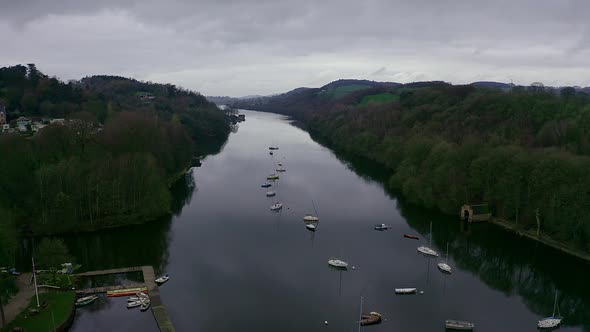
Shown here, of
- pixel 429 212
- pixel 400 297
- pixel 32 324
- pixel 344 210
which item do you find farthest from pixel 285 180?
pixel 32 324

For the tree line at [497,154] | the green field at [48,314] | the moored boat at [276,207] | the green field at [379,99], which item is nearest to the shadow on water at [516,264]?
the tree line at [497,154]

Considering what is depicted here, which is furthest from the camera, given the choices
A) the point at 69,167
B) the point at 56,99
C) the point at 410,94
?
the point at 410,94

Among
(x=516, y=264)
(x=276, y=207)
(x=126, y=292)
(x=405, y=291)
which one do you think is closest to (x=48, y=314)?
(x=126, y=292)

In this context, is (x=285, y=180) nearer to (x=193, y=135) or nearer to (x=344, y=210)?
Result: (x=344, y=210)

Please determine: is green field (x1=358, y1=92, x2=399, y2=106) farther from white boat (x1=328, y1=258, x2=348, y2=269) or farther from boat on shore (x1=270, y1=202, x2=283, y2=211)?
white boat (x1=328, y1=258, x2=348, y2=269)

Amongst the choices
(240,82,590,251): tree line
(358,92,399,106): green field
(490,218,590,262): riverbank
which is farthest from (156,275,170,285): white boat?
(358,92,399,106): green field

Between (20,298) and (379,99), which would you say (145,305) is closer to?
(20,298)

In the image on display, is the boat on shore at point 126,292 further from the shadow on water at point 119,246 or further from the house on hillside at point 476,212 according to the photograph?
the house on hillside at point 476,212
